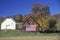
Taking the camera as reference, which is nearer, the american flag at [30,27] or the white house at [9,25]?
the american flag at [30,27]

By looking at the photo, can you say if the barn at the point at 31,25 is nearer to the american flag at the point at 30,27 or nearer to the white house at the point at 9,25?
the american flag at the point at 30,27

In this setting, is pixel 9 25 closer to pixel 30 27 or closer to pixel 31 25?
pixel 31 25

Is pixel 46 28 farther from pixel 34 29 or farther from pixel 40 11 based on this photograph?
pixel 40 11

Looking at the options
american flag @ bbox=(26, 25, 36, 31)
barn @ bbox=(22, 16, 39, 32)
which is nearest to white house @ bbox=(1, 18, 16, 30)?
barn @ bbox=(22, 16, 39, 32)

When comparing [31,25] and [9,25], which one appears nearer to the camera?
[31,25]

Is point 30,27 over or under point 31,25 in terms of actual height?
under

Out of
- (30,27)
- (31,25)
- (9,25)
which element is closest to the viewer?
(30,27)

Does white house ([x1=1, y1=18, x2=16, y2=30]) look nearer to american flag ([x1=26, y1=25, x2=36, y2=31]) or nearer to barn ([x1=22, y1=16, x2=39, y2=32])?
barn ([x1=22, y1=16, x2=39, y2=32])

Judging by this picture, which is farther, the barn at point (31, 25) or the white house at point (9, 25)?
the white house at point (9, 25)

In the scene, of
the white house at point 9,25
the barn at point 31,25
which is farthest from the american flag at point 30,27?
the white house at point 9,25

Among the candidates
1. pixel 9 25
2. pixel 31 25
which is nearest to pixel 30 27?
pixel 31 25

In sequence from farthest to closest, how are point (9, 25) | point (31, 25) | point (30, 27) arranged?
point (9, 25) → point (31, 25) → point (30, 27)

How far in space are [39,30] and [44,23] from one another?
574 cm

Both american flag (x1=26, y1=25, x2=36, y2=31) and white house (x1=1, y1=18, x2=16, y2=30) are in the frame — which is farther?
white house (x1=1, y1=18, x2=16, y2=30)
